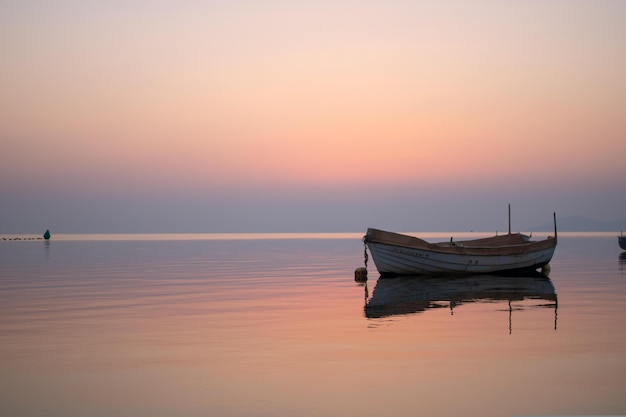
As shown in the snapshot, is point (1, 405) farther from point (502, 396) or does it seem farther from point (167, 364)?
point (502, 396)

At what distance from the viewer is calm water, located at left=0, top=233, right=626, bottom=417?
1311 centimetres

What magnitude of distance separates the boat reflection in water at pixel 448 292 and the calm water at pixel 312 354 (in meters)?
0.21

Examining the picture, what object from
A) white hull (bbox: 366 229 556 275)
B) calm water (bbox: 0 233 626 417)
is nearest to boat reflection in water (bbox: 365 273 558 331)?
calm water (bbox: 0 233 626 417)

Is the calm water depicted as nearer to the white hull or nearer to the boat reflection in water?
the boat reflection in water

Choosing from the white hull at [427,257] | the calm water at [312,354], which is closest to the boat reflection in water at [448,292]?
the calm water at [312,354]

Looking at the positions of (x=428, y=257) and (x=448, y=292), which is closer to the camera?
(x=448, y=292)

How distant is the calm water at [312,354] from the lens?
43.0 feet

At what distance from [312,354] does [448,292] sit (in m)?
19.6

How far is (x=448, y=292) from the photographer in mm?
36281

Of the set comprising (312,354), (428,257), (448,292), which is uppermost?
(428,257)

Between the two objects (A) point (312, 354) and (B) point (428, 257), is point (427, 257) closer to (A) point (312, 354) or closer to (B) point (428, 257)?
(B) point (428, 257)

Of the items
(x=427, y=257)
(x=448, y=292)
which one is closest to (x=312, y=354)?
(x=448, y=292)

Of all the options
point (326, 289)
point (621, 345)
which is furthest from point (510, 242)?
point (621, 345)

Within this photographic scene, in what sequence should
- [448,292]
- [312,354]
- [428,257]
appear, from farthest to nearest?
1. [428,257]
2. [448,292]
3. [312,354]
